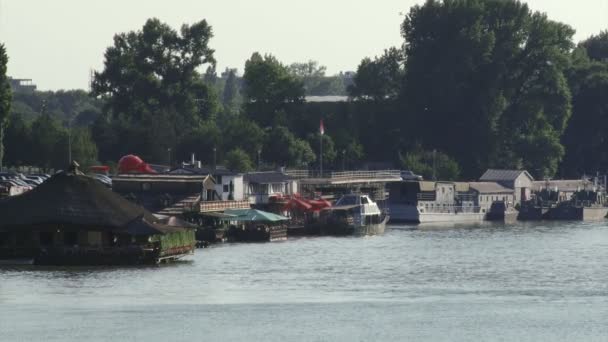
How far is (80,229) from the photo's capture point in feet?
344

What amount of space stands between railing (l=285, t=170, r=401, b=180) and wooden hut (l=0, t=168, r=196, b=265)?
6464 cm

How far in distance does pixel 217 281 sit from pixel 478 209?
95.6 meters

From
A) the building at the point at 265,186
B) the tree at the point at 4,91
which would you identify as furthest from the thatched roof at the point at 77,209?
the building at the point at 265,186

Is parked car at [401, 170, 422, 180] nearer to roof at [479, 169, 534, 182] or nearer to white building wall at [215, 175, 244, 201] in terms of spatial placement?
roof at [479, 169, 534, 182]

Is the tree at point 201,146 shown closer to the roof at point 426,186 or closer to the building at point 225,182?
the roof at point 426,186

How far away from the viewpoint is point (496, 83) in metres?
199

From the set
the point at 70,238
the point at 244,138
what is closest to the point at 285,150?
the point at 244,138

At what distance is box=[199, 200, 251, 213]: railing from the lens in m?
135

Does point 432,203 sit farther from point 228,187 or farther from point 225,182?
point 225,182

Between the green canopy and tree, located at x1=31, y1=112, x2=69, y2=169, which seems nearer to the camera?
the green canopy

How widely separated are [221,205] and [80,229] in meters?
33.7

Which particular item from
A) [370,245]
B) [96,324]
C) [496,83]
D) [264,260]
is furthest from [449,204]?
[96,324]

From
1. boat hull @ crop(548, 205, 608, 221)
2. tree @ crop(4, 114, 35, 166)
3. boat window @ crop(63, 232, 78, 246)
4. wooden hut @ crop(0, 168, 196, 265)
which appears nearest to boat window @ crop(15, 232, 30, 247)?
wooden hut @ crop(0, 168, 196, 265)

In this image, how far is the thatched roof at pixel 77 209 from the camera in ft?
341
